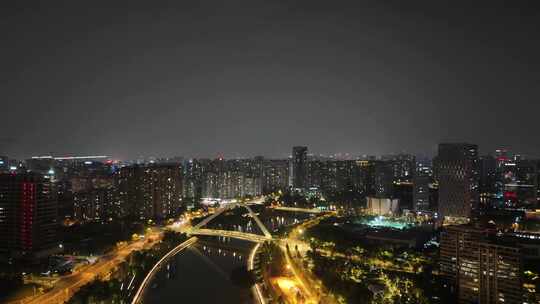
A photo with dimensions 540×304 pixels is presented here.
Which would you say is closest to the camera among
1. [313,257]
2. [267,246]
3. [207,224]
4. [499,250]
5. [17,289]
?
[499,250]

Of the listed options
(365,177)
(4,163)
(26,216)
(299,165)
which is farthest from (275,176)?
(26,216)

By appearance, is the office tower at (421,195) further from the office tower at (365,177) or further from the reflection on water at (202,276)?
the reflection on water at (202,276)

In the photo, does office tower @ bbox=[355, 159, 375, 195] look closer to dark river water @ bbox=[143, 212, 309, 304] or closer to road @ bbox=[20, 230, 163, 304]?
dark river water @ bbox=[143, 212, 309, 304]

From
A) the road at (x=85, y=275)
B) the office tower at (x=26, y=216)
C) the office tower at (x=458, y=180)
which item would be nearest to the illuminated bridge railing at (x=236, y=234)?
the road at (x=85, y=275)

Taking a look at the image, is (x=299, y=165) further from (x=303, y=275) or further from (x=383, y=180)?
(x=303, y=275)

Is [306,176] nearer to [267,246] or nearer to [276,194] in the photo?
[276,194]

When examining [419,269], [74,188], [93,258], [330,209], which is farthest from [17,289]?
[330,209]
